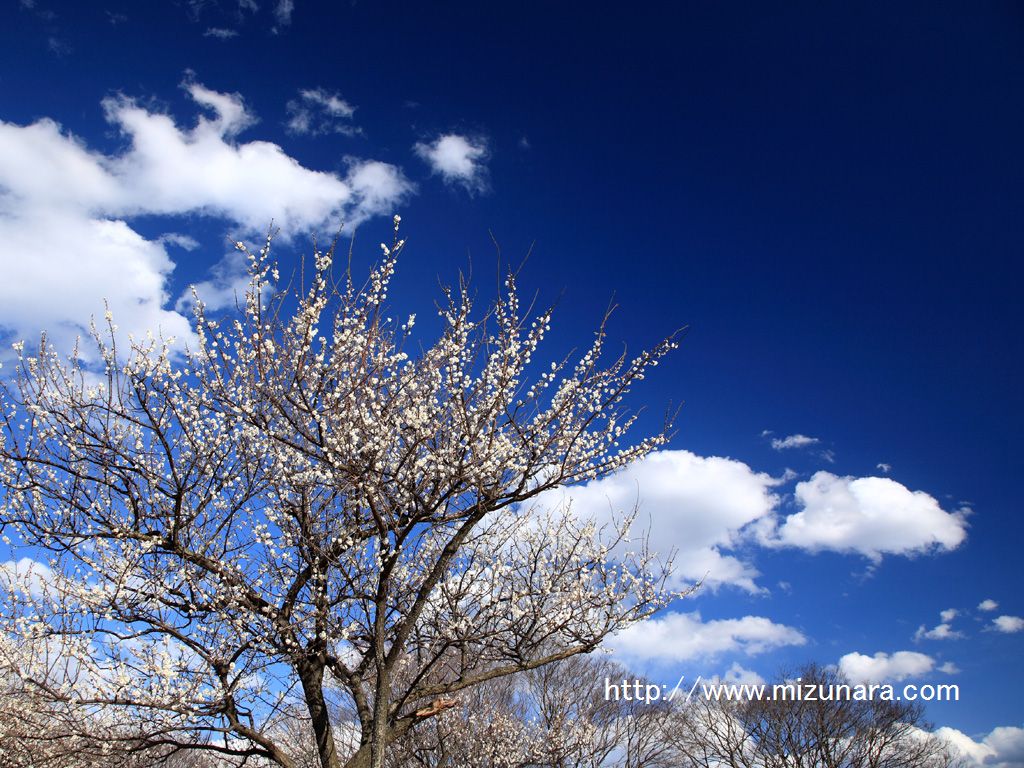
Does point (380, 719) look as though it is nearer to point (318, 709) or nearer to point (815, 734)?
point (318, 709)

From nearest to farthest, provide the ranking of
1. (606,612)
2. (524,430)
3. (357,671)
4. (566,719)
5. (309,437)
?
(309,437) < (524,430) < (357,671) < (606,612) < (566,719)

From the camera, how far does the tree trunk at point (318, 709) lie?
324 inches

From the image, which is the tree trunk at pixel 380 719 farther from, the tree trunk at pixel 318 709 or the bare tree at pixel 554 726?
the bare tree at pixel 554 726

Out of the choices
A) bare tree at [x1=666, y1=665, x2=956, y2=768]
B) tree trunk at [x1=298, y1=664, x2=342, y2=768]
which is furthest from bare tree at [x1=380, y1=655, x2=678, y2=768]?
tree trunk at [x1=298, y1=664, x2=342, y2=768]

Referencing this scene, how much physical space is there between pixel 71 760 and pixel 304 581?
4.14 meters

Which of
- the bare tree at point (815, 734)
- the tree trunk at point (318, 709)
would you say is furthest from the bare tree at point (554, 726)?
the tree trunk at point (318, 709)

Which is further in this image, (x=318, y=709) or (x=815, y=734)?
(x=815, y=734)

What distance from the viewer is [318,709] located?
28.0ft

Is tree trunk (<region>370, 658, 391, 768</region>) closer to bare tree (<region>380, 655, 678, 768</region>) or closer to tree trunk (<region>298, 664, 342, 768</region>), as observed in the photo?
tree trunk (<region>298, 664, 342, 768</region>)

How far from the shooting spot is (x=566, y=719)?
20984mm

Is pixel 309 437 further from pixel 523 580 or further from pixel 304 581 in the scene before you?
pixel 523 580

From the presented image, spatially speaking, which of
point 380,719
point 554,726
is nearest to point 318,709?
point 380,719

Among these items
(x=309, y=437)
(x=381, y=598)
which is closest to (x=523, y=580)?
(x=381, y=598)

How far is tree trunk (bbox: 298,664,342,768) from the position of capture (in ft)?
27.0
